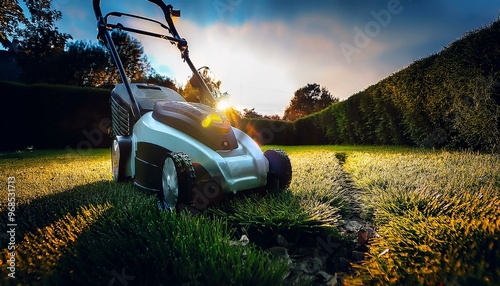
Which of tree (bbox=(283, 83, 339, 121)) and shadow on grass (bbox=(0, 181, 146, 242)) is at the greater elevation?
tree (bbox=(283, 83, 339, 121))

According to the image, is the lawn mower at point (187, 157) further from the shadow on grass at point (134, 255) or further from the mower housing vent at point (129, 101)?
the shadow on grass at point (134, 255)

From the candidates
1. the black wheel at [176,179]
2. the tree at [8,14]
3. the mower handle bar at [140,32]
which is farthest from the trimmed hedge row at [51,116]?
the black wheel at [176,179]

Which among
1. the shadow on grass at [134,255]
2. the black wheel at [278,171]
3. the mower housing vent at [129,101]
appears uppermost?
the mower housing vent at [129,101]

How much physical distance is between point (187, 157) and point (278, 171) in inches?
44.7

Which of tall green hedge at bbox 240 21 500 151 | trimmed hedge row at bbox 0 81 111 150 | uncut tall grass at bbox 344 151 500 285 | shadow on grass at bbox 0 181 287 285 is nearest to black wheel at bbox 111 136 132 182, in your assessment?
shadow on grass at bbox 0 181 287 285

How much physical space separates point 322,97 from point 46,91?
193ft

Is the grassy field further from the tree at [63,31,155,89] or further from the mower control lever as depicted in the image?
the tree at [63,31,155,89]

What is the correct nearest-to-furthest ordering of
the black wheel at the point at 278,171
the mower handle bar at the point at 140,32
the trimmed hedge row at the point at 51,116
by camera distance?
the black wheel at the point at 278,171
the mower handle bar at the point at 140,32
the trimmed hedge row at the point at 51,116

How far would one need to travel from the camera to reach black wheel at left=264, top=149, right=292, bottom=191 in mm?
3506

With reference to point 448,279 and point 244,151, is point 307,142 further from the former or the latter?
point 448,279

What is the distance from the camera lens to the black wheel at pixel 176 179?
2.68m

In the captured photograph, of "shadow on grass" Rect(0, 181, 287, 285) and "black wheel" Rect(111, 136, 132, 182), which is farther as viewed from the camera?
"black wheel" Rect(111, 136, 132, 182)

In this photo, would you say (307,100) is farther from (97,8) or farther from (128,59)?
(97,8)

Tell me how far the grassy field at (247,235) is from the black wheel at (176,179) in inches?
7.1
